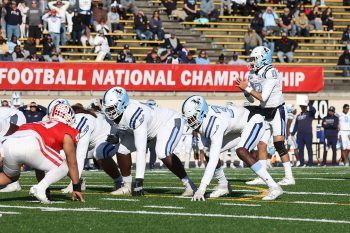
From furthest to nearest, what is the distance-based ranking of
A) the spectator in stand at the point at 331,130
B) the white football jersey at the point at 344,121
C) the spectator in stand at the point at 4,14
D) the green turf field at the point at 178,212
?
1. the spectator in stand at the point at 4,14
2. the white football jersey at the point at 344,121
3. the spectator in stand at the point at 331,130
4. the green turf field at the point at 178,212

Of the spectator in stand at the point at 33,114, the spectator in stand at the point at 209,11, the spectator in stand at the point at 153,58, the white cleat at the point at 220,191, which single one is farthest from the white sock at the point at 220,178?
the spectator in stand at the point at 209,11

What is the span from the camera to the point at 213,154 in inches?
468

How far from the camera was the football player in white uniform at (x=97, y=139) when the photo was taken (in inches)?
516

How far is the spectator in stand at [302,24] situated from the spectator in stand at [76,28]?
25.7 ft

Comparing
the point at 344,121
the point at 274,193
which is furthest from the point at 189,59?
the point at 274,193

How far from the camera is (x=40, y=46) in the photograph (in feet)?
91.6

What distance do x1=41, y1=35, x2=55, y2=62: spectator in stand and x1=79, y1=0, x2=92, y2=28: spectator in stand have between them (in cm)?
197

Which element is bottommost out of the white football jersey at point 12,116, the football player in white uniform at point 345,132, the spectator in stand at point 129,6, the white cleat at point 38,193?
the football player in white uniform at point 345,132

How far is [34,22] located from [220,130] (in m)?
16.7

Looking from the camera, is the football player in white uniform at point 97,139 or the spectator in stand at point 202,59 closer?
the football player in white uniform at point 97,139

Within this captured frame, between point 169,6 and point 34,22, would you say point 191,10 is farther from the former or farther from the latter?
point 34,22

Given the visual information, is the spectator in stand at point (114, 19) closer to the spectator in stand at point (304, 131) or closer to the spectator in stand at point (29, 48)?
the spectator in stand at point (29, 48)

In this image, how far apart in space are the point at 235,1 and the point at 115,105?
2086 centimetres

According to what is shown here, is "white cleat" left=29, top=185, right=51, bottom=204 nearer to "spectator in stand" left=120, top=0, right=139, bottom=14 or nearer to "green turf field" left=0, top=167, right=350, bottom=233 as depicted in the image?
"green turf field" left=0, top=167, right=350, bottom=233
